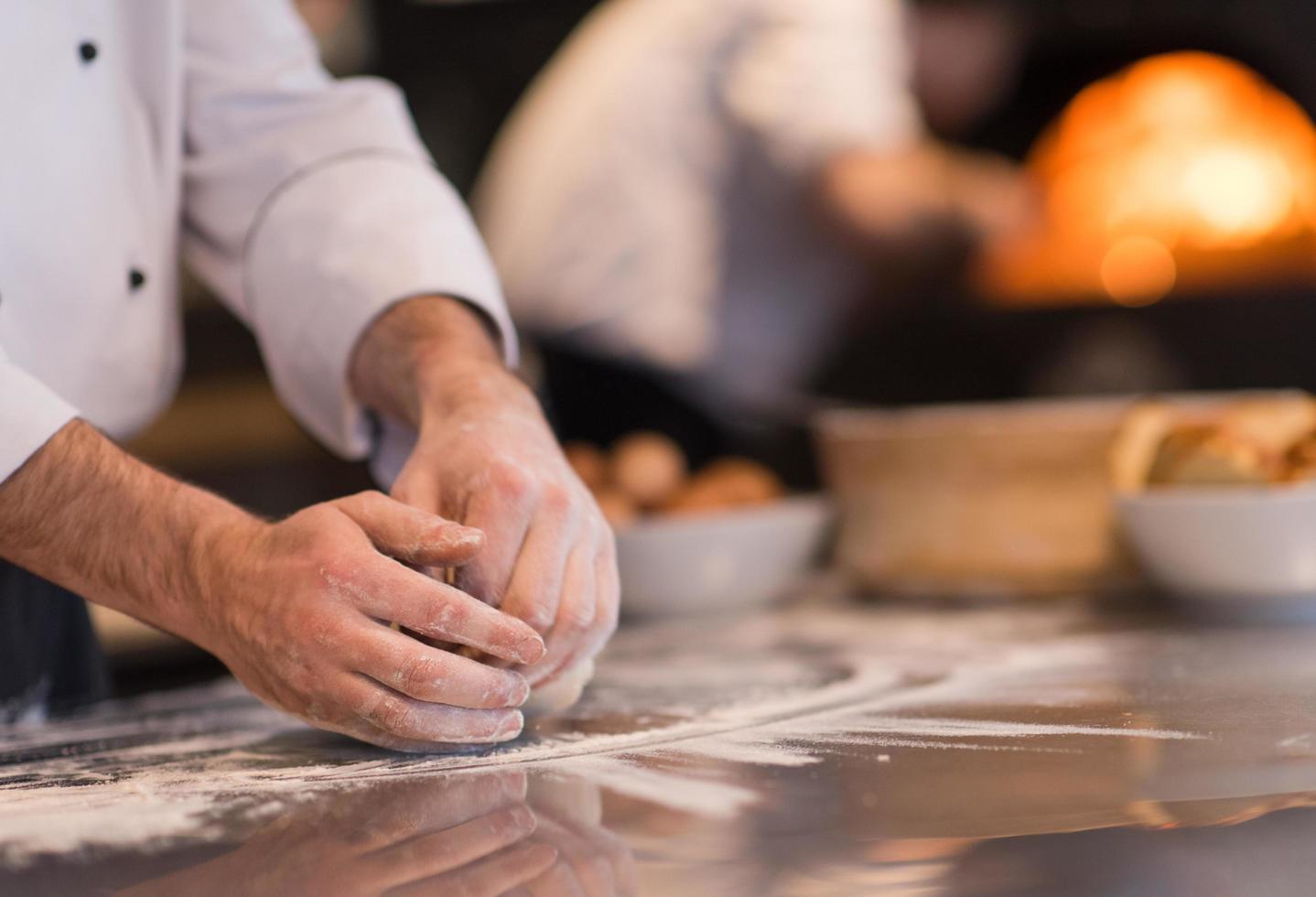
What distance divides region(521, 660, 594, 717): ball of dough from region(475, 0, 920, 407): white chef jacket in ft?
3.49

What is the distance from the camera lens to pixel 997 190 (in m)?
1.89

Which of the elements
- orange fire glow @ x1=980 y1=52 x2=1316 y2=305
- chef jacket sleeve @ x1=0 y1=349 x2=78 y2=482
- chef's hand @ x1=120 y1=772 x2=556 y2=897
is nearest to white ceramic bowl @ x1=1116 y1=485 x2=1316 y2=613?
chef's hand @ x1=120 y1=772 x2=556 y2=897

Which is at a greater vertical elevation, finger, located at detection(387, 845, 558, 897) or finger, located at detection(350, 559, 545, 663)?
finger, located at detection(350, 559, 545, 663)

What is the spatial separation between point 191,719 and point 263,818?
0.30 meters

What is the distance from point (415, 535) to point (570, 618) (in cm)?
9

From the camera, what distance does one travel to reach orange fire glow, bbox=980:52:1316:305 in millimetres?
1803

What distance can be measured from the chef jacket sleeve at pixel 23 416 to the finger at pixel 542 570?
0.23 metres

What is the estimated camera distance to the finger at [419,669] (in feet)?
1.76

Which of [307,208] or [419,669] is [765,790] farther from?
[307,208]

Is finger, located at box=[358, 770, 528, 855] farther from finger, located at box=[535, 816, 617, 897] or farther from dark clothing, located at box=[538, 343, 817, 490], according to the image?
dark clothing, located at box=[538, 343, 817, 490]

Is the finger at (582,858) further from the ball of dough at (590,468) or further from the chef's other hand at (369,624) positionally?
the ball of dough at (590,468)

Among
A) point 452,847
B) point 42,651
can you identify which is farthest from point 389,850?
point 42,651

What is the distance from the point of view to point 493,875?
0.40 metres

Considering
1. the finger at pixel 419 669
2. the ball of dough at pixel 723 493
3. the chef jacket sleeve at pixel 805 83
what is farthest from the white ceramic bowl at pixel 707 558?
the chef jacket sleeve at pixel 805 83
